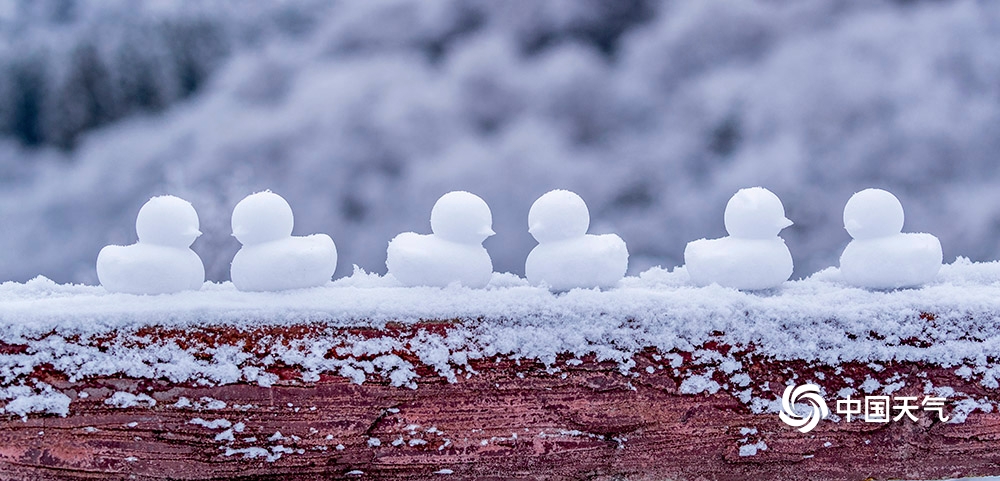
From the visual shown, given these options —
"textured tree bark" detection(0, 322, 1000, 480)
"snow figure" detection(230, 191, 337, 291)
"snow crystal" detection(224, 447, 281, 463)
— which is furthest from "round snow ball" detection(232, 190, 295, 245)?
"snow crystal" detection(224, 447, 281, 463)

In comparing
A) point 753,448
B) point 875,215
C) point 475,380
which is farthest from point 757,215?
point 475,380

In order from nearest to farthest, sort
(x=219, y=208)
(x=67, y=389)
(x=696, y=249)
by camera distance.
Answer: (x=67, y=389) < (x=696, y=249) < (x=219, y=208)

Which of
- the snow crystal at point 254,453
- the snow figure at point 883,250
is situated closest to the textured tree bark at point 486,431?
the snow crystal at point 254,453

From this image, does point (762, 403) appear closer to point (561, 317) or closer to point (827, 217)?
point (561, 317)

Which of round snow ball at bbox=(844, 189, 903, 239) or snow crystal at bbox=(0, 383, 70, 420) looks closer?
snow crystal at bbox=(0, 383, 70, 420)

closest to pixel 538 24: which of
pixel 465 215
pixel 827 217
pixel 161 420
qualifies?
pixel 827 217

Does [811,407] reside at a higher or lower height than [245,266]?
lower

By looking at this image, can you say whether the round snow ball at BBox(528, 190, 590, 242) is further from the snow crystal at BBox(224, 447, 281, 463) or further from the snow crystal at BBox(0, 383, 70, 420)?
the snow crystal at BBox(0, 383, 70, 420)

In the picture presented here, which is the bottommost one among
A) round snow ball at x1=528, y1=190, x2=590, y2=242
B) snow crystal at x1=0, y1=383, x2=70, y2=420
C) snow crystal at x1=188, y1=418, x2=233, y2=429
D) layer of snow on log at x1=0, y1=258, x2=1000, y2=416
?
snow crystal at x1=188, y1=418, x2=233, y2=429
